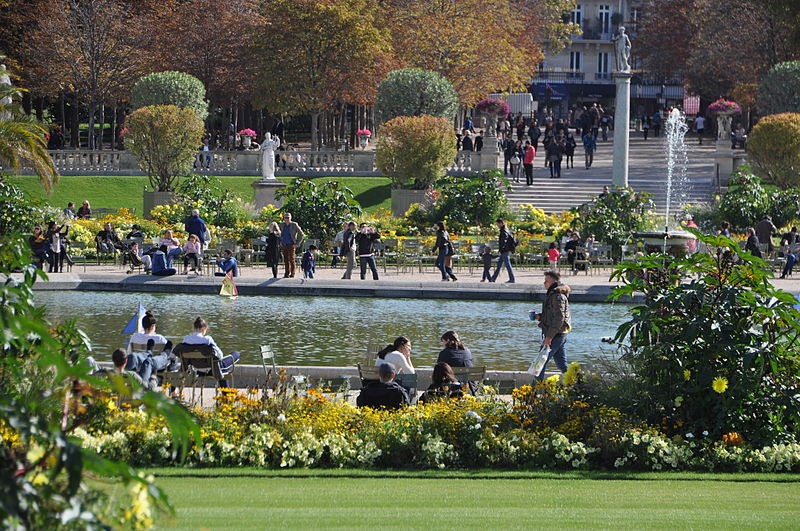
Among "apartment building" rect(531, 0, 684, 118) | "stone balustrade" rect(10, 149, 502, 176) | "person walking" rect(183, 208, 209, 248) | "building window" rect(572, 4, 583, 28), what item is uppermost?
"building window" rect(572, 4, 583, 28)

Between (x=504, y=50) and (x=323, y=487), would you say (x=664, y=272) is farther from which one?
(x=504, y=50)

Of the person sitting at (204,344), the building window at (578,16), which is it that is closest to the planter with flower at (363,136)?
the building window at (578,16)

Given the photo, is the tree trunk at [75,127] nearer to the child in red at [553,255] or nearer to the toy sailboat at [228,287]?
the child in red at [553,255]

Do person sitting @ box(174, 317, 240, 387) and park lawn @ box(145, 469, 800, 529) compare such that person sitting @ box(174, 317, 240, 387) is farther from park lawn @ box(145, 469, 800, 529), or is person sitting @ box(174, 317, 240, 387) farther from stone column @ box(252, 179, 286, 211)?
stone column @ box(252, 179, 286, 211)

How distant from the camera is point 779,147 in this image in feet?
138

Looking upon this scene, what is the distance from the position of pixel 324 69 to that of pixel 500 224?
97.3 feet

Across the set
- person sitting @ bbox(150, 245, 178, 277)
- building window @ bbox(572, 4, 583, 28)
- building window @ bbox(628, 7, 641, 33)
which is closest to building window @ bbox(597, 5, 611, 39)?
building window @ bbox(572, 4, 583, 28)

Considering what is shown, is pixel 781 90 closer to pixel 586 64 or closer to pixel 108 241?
pixel 108 241

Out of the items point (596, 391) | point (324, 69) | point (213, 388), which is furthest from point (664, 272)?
point (324, 69)

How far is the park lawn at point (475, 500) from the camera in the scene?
9422 mm

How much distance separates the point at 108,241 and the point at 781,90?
28.3 metres

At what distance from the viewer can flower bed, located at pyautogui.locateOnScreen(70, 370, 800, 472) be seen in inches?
471

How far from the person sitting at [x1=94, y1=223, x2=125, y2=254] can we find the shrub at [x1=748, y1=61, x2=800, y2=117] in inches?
1085

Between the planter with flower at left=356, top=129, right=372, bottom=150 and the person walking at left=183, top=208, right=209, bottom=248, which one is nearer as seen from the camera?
the person walking at left=183, top=208, right=209, bottom=248
